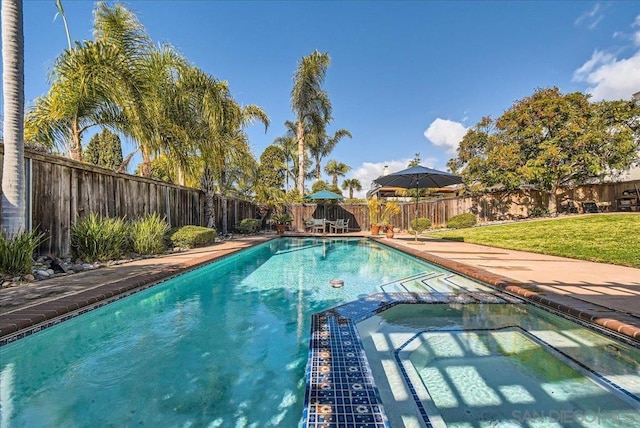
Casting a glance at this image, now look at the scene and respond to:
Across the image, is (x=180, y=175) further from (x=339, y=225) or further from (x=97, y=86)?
(x=339, y=225)

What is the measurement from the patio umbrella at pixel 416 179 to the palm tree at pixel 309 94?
9.51 meters

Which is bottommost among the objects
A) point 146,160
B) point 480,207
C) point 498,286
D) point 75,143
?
point 498,286

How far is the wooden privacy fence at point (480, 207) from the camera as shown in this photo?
14.2 metres

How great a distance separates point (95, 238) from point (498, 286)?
6970 mm

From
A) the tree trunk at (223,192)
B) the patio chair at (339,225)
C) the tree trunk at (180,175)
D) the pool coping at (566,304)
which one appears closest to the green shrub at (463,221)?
the patio chair at (339,225)

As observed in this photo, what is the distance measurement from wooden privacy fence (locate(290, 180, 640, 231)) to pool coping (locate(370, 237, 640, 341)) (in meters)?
12.2

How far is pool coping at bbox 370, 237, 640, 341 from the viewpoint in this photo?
8.45 ft

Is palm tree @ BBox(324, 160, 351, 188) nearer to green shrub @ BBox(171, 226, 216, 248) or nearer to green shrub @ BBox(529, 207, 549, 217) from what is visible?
green shrub @ BBox(529, 207, 549, 217)

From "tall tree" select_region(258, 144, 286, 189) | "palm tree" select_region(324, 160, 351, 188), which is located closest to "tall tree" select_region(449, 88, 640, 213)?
"palm tree" select_region(324, 160, 351, 188)

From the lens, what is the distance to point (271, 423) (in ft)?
5.75

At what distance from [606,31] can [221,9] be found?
15.6 meters

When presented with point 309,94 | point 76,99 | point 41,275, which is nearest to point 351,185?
point 309,94

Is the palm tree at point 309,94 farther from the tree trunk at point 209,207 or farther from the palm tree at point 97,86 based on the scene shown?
the palm tree at point 97,86

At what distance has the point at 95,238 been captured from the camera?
18.3 ft
